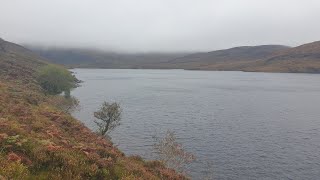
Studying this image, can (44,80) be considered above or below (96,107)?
above

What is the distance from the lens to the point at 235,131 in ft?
313

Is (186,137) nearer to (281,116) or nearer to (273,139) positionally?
(273,139)

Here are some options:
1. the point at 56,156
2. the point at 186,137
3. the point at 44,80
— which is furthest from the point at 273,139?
the point at 44,80

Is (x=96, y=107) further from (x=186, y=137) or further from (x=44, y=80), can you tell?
(x=186, y=137)

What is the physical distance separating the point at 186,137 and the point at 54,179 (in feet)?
222

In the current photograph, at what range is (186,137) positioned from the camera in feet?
284

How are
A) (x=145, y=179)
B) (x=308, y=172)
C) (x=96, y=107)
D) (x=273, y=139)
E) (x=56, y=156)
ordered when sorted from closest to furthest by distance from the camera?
(x=56, y=156), (x=145, y=179), (x=308, y=172), (x=273, y=139), (x=96, y=107)

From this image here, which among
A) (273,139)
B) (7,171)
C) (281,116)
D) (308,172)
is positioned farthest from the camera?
(281,116)

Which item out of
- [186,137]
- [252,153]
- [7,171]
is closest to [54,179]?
[7,171]

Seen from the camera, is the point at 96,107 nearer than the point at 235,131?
No

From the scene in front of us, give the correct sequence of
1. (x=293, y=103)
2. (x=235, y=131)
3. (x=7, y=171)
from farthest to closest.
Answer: (x=293, y=103), (x=235, y=131), (x=7, y=171)

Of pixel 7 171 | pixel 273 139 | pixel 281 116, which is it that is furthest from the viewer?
pixel 281 116

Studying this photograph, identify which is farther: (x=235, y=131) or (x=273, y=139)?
(x=235, y=131)

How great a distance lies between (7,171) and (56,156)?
494cm
